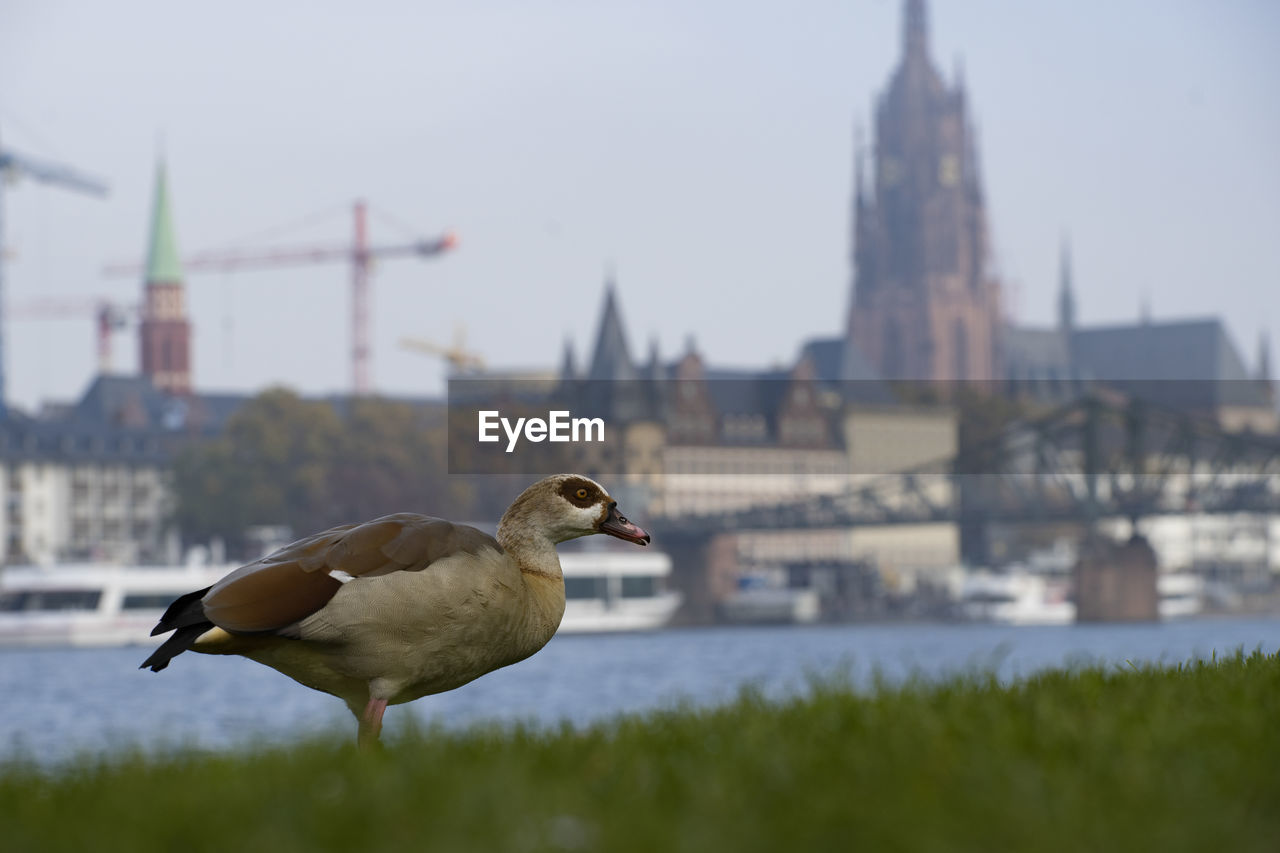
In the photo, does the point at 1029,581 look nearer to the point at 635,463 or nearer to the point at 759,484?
the point at 635,463

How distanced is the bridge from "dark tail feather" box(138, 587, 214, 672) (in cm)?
10015

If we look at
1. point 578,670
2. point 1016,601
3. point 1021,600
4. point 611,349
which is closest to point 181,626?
point 578,670

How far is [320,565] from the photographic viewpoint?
285 inches

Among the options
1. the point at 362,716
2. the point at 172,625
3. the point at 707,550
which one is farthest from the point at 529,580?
the point at 707,550

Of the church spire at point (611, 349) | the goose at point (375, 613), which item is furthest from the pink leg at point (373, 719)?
the church spire at point (611, 349)

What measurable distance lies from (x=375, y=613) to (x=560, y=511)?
3.15 feet

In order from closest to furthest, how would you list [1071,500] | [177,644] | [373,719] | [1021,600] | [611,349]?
[177,644]
[373,719]
[1021,600]
[1071,500]
[611,349]

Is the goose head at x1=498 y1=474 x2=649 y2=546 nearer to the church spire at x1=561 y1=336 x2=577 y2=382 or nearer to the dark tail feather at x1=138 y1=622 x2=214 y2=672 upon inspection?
the dark tail feather at x1=138 y1=622 x2=214 y2=672

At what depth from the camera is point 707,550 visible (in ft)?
420

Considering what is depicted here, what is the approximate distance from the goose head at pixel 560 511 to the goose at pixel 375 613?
276 mm

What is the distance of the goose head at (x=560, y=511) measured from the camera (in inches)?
309

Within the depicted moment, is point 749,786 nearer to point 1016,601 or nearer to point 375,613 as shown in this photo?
point 375,613

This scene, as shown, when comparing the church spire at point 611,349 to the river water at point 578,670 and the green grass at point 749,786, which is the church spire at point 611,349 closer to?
the river water at point 578,670

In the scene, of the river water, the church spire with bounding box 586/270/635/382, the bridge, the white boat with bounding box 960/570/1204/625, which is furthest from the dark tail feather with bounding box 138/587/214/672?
the church spire with bounding box 586/270/635/382
